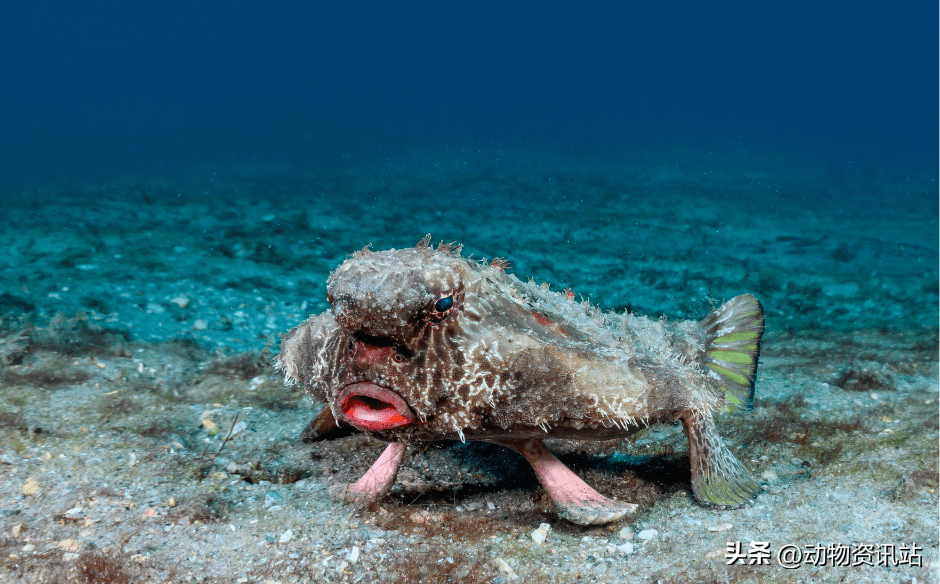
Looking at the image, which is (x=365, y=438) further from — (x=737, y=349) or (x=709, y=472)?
(x=737, y=349)

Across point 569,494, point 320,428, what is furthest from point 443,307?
point 320,428

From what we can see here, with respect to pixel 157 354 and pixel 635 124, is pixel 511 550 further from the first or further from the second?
pixel 635 124

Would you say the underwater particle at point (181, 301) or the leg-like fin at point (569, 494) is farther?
the underwater particle at point (181, 301)

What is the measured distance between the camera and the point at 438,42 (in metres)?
129

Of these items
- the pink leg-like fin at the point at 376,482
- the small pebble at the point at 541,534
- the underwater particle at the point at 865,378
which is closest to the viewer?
the small pebble at the point at 541,534

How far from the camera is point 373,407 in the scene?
2.85m

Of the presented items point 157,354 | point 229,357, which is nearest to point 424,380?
point 229,357

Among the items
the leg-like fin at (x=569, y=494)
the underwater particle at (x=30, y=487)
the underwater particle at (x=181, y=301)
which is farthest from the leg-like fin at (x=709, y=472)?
the underwater particle at (x=181, y=301)

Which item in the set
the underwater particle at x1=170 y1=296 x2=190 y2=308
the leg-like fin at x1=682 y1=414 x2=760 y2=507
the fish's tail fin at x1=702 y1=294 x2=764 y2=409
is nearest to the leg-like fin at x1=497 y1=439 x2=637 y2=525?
the leg-like fin at x1=682 y1=414 x2=760 y2=507

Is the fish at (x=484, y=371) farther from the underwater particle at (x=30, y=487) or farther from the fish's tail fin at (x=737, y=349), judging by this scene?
the underwater particle at (x=30, y=487)

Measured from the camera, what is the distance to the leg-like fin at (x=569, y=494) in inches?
125

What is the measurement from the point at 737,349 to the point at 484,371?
112 inches

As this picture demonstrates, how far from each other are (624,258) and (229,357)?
27.2 feet

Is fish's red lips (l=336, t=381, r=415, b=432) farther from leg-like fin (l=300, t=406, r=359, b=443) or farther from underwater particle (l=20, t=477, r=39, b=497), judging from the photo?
underwater particle (l=20, t=477, r=39, b=497)
